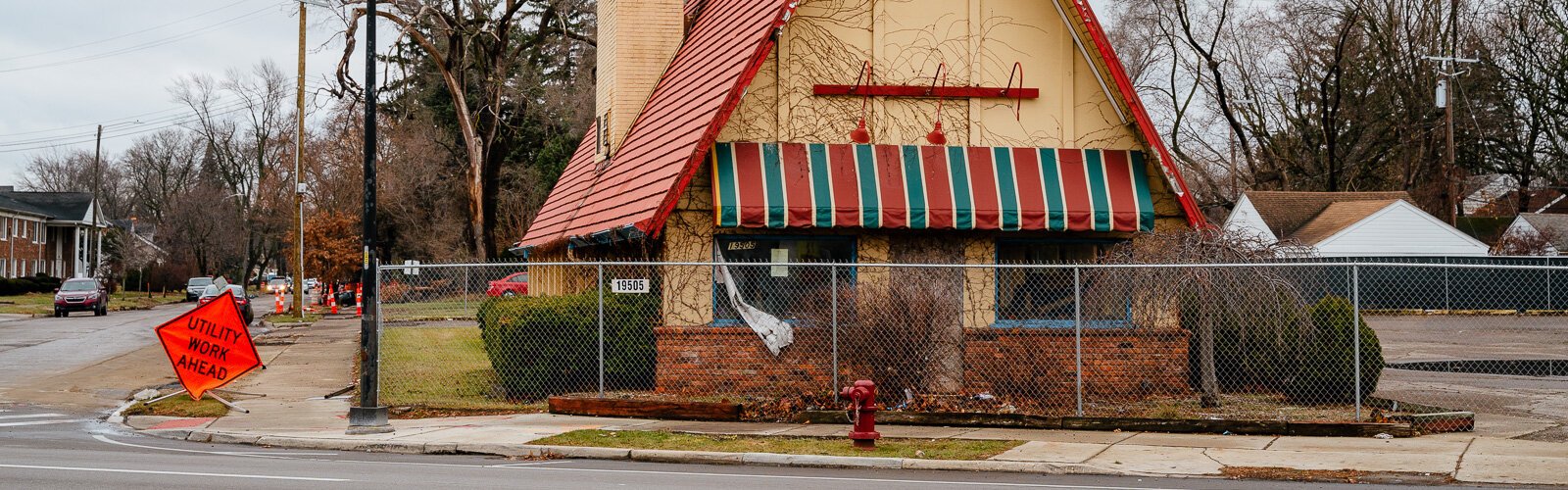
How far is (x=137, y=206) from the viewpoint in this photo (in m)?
105

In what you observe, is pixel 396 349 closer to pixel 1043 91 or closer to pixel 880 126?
pixel 880 126

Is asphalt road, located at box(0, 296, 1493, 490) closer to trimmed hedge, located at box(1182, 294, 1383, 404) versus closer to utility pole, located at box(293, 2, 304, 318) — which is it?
trimmed hedge, located at box(1182, 294, 1383, 404)

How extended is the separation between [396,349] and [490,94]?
61.8 feet

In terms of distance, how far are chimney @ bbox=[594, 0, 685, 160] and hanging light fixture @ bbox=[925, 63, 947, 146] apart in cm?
661

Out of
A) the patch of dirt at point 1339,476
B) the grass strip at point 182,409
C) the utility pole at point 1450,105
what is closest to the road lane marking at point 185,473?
the grass strip at point 182,409

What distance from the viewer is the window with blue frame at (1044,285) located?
1656 cm

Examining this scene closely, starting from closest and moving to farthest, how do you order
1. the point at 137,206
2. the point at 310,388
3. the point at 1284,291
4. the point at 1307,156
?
the point at 1284,291
the point at 310,388
the point at 1307,156
the point at 137,206

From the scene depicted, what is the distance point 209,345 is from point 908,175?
9.51 metres

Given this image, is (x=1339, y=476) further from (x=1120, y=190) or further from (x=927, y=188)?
(x=927, y=188)

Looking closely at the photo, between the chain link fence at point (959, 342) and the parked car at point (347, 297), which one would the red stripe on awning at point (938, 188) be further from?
the parked car at point (347, 297)

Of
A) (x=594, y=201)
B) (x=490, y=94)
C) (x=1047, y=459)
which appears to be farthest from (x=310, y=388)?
(x=490, y=94)

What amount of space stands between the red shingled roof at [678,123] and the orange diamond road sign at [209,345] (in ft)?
16.2

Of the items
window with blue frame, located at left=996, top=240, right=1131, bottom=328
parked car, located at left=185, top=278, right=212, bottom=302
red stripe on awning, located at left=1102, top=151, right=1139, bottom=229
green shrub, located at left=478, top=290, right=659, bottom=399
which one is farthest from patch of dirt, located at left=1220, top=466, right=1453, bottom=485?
parked car, located at left=185, top=278, right=212, bottom=302

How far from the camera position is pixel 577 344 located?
16.1 metres
